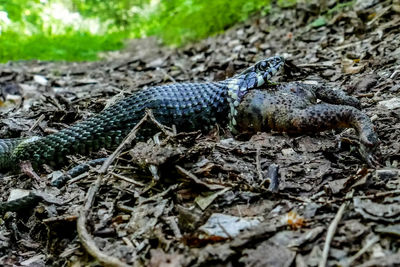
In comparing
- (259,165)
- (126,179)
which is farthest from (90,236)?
(259,165)

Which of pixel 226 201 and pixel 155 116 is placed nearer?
pixel 226 201

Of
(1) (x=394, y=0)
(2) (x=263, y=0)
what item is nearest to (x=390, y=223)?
(1) (x=394, y=0)

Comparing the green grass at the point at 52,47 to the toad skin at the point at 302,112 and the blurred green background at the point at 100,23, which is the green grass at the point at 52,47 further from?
the toad skin at the point at 302,112

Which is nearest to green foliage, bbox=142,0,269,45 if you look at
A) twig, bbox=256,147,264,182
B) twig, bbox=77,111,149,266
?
twig, bbox=256,147,264,182

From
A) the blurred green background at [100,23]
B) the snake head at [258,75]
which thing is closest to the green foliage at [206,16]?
the blurred green background at [100,23]

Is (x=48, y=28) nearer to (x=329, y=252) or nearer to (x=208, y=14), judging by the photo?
(x=208, y=14)

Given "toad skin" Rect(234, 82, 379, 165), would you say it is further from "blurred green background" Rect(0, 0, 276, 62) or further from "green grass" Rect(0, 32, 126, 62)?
"green grass" Rect(0, 32, 126, 62)

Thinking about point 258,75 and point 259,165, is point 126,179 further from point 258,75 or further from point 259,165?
point 258,75
